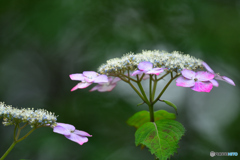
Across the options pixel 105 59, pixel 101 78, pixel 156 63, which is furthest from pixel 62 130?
pixel 105 59

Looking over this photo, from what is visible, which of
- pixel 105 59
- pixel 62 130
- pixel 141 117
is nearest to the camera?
pixel 62 130

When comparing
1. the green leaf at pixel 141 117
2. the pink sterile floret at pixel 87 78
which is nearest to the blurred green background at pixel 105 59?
the green leaf at pixel 141 117

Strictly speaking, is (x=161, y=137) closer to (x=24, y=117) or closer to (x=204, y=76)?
(x=204, y=76)

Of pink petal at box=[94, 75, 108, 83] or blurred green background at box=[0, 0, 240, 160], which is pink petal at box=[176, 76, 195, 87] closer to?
pink petal at box=[94, 75, 108, 83]

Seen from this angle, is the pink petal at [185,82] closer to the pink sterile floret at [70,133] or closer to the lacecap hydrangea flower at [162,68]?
the lacecap hydrangea flower at [162,68]

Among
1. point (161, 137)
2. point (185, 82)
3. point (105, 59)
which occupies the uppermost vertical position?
point (105, 59)

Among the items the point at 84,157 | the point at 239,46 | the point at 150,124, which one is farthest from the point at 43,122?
the point at 239,46

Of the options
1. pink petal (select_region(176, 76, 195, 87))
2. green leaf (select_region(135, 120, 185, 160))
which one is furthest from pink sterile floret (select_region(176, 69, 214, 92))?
green leaf (select_region(135, 120, 185, 160))
